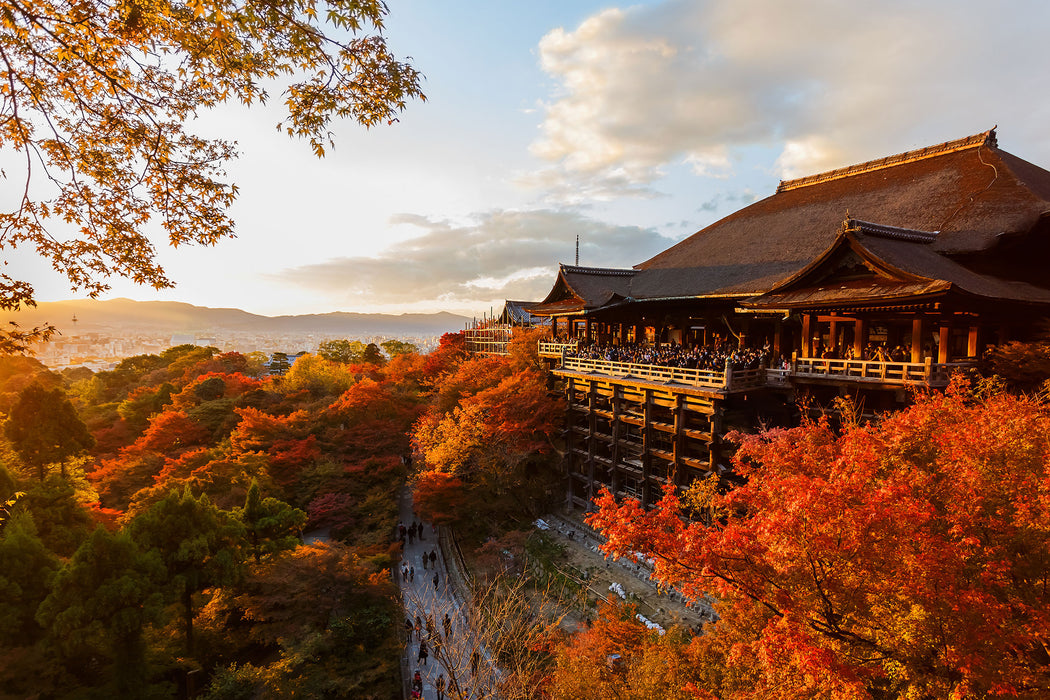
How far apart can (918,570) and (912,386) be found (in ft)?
30.8

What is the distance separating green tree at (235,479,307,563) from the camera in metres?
17.1

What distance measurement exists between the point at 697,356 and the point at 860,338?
5.79 metres

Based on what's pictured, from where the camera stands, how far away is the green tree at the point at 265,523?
56.1ft

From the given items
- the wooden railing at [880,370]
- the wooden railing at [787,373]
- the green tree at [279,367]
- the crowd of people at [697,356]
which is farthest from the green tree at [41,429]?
the green tree at [279,367]

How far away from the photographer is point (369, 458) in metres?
28.0

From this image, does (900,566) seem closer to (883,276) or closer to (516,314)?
(883,276)

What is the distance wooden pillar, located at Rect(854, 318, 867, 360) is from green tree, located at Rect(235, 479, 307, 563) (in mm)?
22221

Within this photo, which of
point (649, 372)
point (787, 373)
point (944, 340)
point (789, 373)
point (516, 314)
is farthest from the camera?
point (516, 314)

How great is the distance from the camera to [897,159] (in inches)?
910

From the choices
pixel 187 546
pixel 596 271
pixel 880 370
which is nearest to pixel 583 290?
pixel 596 271

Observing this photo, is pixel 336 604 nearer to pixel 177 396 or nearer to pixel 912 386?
pixel 912 386

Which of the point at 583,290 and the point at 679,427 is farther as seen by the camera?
the point at 583,290

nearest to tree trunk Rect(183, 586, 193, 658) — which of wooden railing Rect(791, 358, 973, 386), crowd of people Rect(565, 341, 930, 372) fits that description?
crowd of people Rect(565, 341, 930, 372)

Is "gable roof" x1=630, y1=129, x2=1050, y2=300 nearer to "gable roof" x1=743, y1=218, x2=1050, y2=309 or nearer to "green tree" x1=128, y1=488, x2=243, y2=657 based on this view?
"gable roof" x1=743, y1=218, x2=1050, y2=309
